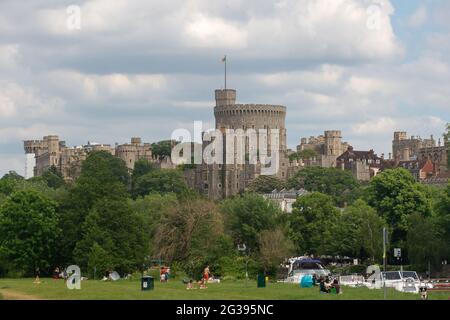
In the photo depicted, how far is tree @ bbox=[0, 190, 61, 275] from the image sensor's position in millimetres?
81938

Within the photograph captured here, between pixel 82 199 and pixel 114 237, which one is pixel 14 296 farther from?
pixel 82 199

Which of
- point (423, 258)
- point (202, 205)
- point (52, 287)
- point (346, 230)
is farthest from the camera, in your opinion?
point (346, 230)

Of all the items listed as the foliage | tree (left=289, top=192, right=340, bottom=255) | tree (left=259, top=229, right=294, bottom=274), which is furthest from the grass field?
tree (left=289, top=192, right=340, bottom=255)

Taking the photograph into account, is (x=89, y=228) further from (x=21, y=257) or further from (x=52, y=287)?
(x=52, y=287)

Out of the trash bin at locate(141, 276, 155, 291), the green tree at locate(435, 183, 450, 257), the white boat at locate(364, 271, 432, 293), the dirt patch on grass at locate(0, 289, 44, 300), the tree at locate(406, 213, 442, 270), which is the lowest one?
the dirt patch on grass at locate(0, 289, 44, 300)

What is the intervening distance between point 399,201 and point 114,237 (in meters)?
39.3

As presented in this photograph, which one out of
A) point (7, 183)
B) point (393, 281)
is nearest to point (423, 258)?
point (393, 281)

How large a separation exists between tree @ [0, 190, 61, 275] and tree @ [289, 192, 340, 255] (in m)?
31.7

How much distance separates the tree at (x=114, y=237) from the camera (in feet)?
254

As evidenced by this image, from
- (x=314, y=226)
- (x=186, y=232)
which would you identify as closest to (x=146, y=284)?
(x=186, y=232)

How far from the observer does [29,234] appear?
275ft

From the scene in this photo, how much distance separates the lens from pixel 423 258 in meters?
92.6

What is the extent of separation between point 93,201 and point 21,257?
6.22 m

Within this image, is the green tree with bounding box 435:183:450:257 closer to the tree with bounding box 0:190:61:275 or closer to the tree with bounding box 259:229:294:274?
the tree with bounding box 259:229:294:274
